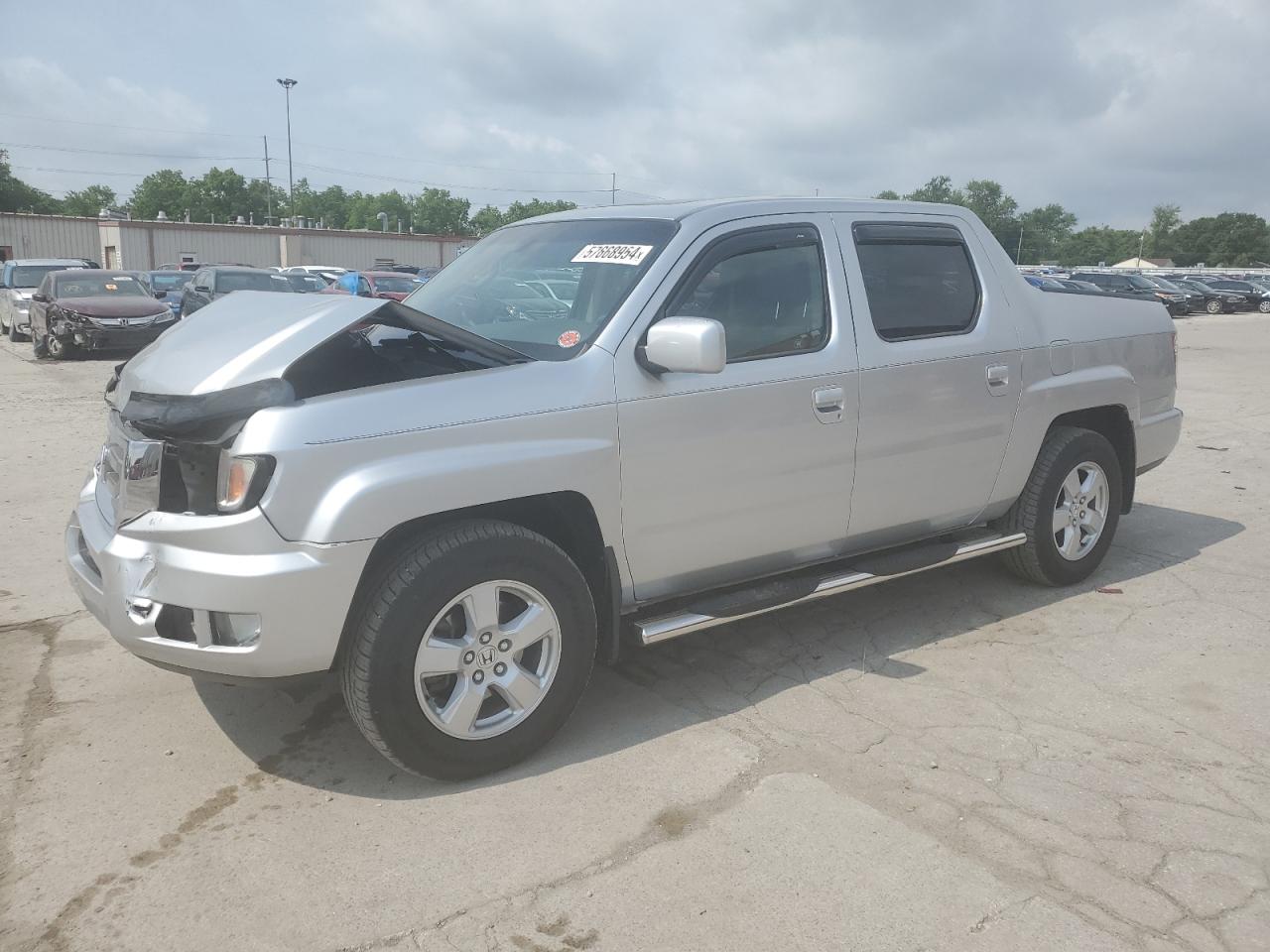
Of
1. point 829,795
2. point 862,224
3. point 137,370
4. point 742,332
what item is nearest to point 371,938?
point 829,795

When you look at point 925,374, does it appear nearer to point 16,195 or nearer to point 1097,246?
point 16,195

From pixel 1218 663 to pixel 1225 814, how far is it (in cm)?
141

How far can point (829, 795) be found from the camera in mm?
3289

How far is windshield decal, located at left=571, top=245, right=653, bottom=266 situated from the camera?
3822mm

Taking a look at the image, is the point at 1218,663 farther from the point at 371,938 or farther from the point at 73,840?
the point at 73,840

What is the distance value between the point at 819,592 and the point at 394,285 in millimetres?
19473

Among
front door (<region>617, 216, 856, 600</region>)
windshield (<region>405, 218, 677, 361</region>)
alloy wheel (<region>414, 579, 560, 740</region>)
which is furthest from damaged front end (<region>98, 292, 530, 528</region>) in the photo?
alloy wheel (<region>414, 579, 560, 740</region>)

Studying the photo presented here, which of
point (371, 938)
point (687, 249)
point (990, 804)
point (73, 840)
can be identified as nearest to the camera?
point (371, 938)

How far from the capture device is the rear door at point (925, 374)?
4.22 metres

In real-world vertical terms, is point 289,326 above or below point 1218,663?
above

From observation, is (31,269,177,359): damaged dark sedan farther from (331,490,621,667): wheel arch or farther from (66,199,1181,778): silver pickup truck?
(331,490,621,667): wheel arch

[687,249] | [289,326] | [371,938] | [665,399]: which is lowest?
[371,938]

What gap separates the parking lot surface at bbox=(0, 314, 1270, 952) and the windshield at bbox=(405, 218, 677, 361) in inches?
57.5

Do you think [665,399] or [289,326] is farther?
[665,399]
